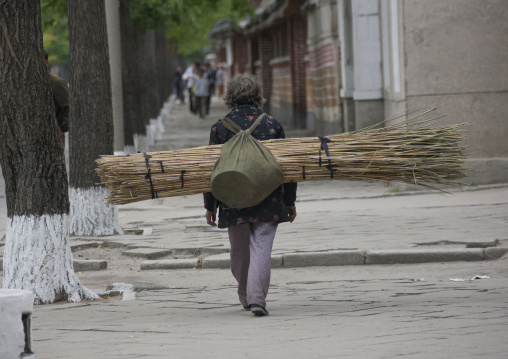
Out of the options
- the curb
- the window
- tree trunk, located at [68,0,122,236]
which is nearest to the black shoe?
the curb

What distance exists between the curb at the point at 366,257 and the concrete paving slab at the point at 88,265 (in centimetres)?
69

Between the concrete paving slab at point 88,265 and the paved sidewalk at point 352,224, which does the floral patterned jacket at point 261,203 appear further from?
the concrete paving slab at point 88,265

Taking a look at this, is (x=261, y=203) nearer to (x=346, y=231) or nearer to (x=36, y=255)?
(x=36, y=255)

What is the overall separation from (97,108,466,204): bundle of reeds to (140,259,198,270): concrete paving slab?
223 cm

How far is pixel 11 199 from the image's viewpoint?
6.48m

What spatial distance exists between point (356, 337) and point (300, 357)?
0.53 meters

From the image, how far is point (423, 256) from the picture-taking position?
7.98 meters

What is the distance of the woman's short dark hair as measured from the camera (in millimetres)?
5961

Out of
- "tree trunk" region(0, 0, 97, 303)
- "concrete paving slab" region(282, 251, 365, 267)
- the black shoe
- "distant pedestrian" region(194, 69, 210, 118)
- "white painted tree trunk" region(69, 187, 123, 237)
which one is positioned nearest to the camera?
the black shoe

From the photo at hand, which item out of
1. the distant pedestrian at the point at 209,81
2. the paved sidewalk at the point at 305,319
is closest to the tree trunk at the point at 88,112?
the paved sidewalk at the point at 305,319

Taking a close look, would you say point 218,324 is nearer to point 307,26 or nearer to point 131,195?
point 131,195

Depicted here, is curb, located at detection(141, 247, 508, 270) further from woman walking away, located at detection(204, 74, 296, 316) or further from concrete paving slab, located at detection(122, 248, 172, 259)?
woman walking away, located at detection(204, 74, 296, 316)

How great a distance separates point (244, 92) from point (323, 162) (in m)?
0.69

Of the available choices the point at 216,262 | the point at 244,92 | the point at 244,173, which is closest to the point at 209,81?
the point at 216,262
